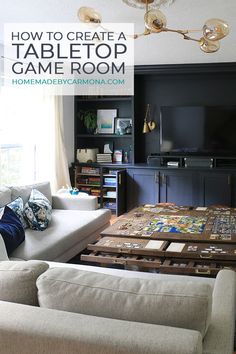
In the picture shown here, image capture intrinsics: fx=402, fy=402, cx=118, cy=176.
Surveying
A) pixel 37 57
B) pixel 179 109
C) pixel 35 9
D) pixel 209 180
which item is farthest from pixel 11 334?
pixel 179 109

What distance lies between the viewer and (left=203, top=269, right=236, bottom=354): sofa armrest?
1251 millimetres

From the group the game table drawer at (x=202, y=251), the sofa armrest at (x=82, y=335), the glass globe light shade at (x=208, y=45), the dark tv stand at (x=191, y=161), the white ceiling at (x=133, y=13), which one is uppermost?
the white ceiling at (x=133, y=13)

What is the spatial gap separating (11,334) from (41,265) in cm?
33

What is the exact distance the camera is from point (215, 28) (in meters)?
2.82

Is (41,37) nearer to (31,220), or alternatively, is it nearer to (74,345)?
(31,220)

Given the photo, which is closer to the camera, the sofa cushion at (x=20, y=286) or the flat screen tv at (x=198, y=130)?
the sofa cushion at (x=20, y=286)

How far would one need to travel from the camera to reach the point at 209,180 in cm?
580

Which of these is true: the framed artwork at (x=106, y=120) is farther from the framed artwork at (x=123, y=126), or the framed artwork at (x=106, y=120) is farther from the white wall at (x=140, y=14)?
the white wall at (x=140, y=14)

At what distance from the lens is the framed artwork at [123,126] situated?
→ 6453 millimetres

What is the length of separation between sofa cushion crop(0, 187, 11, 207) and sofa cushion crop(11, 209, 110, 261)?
13.2 inches

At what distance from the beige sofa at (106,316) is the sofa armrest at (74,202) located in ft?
9.85

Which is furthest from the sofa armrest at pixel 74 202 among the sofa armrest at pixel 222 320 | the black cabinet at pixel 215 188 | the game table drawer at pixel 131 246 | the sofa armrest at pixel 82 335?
the sofa armrest at pixel 82 335

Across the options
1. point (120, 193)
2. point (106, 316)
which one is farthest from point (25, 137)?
point (106, 316)

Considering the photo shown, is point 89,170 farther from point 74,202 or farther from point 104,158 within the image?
point 74,202
